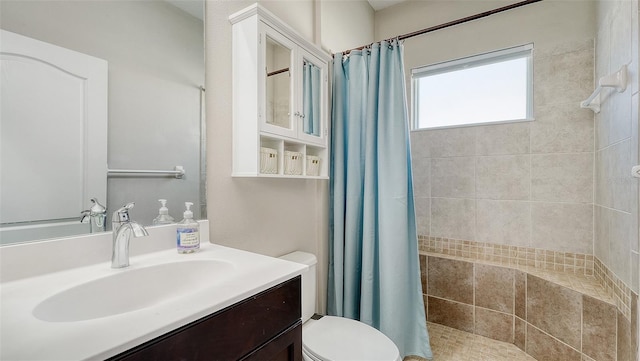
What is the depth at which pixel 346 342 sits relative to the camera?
1.27 m

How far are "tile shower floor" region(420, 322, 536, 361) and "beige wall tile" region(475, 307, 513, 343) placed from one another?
0.11 ft

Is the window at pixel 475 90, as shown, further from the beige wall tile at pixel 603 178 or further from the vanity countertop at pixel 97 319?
the vanity countertop at pixel 97 319

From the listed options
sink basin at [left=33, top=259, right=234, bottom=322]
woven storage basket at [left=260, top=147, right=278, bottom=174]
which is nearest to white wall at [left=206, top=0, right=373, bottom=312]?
woven storage basket at [left=260, top=147, right=278, bottom=174]

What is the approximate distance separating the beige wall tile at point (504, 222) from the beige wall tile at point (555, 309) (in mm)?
299

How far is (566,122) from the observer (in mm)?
1863

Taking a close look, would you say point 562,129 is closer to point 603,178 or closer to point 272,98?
point 603,178

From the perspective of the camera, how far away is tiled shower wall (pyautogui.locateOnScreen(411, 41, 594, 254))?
1.83 m

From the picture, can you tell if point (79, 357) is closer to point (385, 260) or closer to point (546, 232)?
point (385, 260)

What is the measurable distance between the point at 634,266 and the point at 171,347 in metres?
1.71

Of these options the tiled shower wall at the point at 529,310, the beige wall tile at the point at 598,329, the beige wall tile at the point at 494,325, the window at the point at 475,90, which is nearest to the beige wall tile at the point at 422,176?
the window at the point at 475,90

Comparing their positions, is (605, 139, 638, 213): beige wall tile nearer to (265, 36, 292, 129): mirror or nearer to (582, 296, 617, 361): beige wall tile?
(582, 296, 617, 361): beige wall tile

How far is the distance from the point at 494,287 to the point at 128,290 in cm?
213

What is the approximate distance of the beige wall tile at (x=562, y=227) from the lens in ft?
5.97

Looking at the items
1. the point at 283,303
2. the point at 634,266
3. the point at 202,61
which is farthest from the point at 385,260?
the point at 202,61
